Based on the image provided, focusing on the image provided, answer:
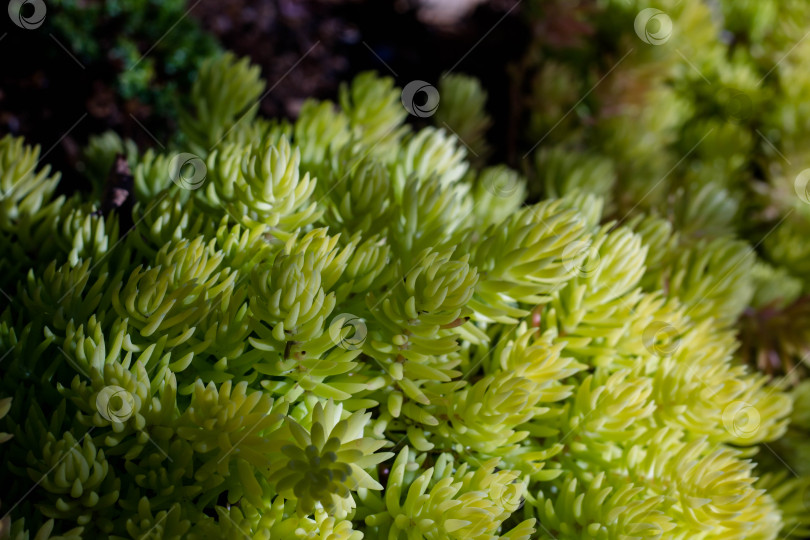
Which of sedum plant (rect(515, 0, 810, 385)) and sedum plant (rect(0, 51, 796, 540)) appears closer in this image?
sedum plant (rect(0, 51, 796, 540))

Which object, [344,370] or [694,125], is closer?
[344,370]

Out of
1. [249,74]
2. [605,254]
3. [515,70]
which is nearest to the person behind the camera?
[605,254]

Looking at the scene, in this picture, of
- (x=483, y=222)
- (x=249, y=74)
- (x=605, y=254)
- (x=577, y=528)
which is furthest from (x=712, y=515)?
(x=249, y=74)

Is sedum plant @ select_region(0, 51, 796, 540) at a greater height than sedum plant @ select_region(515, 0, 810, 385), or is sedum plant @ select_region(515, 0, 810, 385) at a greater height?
sedum plant @ select_region(515, 0, 810, 385)

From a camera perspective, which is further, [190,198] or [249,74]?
→ [249,74]

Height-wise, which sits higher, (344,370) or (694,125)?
(694,125)

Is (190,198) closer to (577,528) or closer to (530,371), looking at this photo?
(530,371)

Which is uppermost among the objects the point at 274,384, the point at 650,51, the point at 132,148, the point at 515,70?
the point at 650,51

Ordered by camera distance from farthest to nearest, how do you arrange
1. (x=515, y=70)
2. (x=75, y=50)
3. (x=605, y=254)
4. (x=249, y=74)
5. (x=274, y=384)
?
(x=515, y=70) → (x=75, y=50) → (x=249, y=74) → (x=605, y=254) → (x=274, y=384)
